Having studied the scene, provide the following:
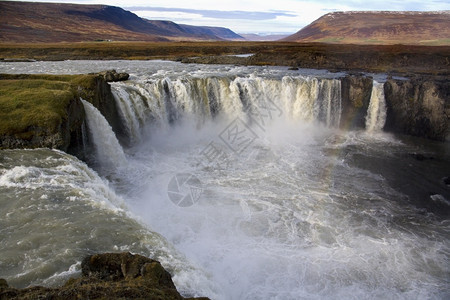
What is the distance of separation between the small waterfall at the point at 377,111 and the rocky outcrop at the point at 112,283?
75.0ft

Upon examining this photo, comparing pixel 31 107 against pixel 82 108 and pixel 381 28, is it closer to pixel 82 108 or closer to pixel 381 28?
pixel 82 108

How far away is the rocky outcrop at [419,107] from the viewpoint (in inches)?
915

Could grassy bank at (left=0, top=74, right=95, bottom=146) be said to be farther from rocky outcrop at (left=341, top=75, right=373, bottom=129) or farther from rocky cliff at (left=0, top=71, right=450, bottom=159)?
rocky outcrop at (left=341, top=75, right=373, bottom=129)

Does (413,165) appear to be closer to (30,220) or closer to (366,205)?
(366,205)

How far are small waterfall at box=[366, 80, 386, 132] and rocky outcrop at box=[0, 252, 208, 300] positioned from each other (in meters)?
22.9

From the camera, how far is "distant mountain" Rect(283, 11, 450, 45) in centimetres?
9838

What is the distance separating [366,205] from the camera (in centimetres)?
1399

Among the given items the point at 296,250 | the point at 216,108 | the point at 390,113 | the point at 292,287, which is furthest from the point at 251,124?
the point at 292,287

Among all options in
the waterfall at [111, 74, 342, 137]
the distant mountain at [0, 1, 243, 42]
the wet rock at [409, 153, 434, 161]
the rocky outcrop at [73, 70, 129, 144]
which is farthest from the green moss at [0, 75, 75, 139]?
the distant mountain at [0, 1, 243, 42]

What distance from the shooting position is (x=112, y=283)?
17.2 feet

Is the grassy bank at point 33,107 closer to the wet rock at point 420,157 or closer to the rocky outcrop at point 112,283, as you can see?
the rocky outcrop at point 112,283

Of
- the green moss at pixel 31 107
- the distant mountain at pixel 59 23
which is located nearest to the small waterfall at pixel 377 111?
the green moss at pixel 31 107

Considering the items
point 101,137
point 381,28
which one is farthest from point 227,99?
point 381,28

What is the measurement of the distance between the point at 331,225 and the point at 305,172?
16.0 ft
